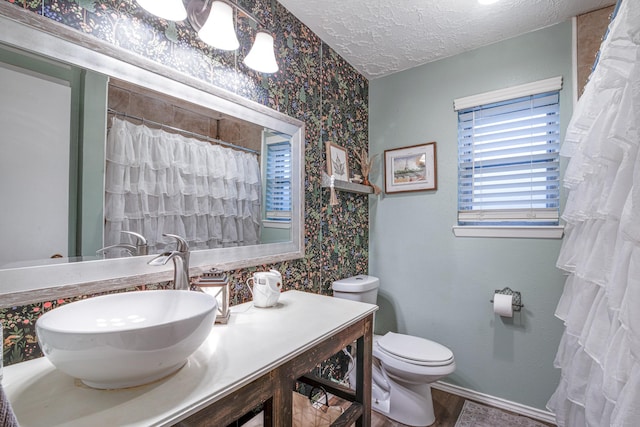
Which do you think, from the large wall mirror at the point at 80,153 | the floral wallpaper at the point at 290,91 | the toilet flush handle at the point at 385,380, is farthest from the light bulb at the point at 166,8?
the toilet flush handle at the point at 385,380

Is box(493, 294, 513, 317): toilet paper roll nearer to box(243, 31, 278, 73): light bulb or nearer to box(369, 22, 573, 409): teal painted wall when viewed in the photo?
box(369, 22, 573, 409): teal painted wall

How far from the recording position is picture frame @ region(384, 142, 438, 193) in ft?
7.56

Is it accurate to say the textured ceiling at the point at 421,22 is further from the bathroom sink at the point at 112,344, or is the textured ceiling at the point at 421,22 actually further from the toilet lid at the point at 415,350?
the toilet lid at the point at 415,350

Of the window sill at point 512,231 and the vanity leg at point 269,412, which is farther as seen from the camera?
the window sill at point 512,231

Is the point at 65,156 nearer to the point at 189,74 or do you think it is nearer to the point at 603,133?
the point at 189,74

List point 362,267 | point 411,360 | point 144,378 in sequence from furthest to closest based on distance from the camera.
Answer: point 362,267, point 411,360, point 144,378

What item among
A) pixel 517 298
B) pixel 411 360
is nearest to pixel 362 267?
pixel 411 360

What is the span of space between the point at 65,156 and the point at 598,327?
1950 mm

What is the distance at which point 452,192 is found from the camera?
222 centimetres

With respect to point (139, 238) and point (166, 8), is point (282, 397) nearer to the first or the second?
point (139, 238)

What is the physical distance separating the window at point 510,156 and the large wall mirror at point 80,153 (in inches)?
69.8

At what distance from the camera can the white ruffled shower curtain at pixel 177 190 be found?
1061 mm

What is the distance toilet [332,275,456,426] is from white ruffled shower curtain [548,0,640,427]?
1.98 ft

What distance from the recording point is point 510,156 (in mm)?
2023
